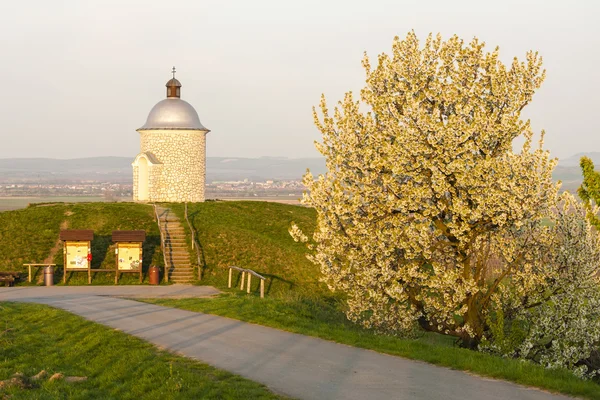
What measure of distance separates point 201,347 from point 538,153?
419 inches

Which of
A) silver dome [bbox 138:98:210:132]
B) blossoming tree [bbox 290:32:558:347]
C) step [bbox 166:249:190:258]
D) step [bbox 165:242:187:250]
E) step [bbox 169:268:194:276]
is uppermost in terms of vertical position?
silver dome [bbox 138:98:210:132]

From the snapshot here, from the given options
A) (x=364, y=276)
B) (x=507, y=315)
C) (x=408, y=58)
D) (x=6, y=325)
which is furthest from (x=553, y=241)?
(x=6, y=325)

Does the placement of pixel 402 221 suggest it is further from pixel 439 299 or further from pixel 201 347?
pixel 201 347

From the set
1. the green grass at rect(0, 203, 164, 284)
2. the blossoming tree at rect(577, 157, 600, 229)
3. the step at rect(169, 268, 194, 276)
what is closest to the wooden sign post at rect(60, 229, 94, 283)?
the green grass at rect(0, 203, 164, 284)

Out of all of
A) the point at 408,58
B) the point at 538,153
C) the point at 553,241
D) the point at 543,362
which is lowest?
the point at 543,362

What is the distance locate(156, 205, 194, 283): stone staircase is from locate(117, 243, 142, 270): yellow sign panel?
6.28ft

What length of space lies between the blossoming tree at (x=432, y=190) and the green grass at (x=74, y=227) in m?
16.6

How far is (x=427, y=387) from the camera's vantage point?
11820 mm

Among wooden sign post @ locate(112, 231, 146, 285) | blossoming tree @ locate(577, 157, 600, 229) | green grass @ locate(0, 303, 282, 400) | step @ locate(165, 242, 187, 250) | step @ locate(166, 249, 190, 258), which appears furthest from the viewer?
step @ locate(165, 242, 187, 250)

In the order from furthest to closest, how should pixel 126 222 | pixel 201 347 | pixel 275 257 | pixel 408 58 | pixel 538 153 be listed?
pixel 126 222 < pixel 275 257 < pixel 408 58 < pixel 538 153 < pixel 201 347

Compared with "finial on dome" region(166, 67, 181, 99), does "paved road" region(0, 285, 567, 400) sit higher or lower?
lower

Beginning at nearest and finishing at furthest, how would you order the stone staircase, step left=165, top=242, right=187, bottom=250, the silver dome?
the stone staircase
step left=165, top=242, right=187, bottom=250
the silver dome

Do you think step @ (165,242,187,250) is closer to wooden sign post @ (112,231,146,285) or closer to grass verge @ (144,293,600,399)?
wooden sign post @ (112,231,146,285)

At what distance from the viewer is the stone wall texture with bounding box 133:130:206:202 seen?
54.8 metres
